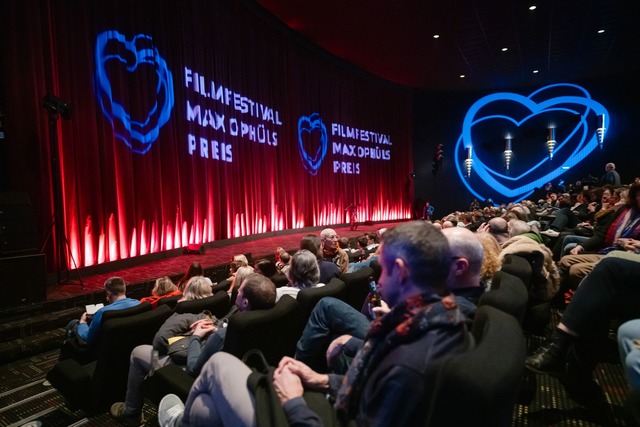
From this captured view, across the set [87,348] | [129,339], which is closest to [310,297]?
[129,339]

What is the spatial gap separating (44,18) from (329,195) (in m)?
8.19

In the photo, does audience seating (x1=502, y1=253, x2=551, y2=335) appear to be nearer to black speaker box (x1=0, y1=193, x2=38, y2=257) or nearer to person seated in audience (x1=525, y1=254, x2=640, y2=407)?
person seated in audience (x1=525, y1=254, x2=640, y2=407)

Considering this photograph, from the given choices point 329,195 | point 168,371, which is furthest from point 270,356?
point 329,195

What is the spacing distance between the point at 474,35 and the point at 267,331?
10.4 m

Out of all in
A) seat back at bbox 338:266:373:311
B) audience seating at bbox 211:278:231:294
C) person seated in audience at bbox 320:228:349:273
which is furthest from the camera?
person seated in audience at bbox 320:228:349:273

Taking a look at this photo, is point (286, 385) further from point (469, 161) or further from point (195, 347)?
point (469, 161)

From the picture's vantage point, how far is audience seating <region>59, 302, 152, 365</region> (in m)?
2.31

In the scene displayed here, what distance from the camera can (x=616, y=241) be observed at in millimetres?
2775

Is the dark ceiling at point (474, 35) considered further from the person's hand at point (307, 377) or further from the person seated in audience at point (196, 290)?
the person's hand at point (307, 377)

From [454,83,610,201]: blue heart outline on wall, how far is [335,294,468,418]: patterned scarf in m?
15.5

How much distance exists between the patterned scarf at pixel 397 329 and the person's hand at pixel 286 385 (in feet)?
0.60

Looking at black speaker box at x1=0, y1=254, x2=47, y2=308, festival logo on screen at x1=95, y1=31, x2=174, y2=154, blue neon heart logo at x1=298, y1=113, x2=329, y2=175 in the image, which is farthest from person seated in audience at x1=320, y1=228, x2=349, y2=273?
blue neon heart logo at x1=298, y1=113, x2=329, y2=175

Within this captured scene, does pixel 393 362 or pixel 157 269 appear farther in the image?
pixel 157 269

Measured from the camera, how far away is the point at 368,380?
3.20 feet
